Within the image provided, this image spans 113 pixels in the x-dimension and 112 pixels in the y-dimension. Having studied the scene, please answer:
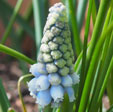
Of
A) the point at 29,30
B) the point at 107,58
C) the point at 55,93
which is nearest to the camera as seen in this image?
the point at 55,93

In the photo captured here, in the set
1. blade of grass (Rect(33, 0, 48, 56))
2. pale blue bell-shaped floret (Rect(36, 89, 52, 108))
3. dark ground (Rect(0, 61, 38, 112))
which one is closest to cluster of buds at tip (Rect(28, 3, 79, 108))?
pale blue bell-shaped floret (Rect(36, 89, 52, 108))

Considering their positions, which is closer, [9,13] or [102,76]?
[102,76]

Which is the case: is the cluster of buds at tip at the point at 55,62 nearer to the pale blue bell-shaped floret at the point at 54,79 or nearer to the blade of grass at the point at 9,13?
the pale blue bell-shaped floret at the point at 54,79

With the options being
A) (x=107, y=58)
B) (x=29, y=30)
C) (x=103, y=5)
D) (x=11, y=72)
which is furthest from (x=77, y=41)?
(x=11, y=72)

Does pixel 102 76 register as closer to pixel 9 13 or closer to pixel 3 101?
pixel 3 101

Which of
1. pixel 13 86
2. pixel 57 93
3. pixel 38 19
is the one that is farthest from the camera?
pixel 13 86

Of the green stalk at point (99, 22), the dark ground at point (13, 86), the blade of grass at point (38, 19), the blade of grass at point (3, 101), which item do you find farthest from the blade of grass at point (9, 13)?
the green stalk at point (99, 22)

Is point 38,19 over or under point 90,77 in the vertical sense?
over

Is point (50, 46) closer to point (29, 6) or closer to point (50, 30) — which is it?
point (50, 30)

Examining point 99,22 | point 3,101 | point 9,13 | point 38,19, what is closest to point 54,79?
point 99,22
